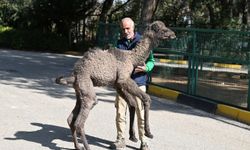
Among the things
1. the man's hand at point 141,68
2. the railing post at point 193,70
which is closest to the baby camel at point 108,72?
the man's hand at point 141,68

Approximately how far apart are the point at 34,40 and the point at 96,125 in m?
21.8

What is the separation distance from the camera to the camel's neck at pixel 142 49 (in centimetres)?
603

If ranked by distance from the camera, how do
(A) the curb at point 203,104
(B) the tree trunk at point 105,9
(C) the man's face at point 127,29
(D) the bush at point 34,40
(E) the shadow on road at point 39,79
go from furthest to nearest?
1. (B) the tree trunk at point 105,9
2. (D) the bush at point 34,40
3. (E) the shadow on road at point 39,79
4. (A) the curb at point 203,104
5. (C) the man's face at point 127,29

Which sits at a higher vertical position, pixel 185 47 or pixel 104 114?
pixel 185 47

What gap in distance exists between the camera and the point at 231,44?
1055 centimetres

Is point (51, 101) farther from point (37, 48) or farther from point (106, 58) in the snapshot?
point (37, 48)

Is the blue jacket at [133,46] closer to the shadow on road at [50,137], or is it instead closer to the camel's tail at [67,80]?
the camel's tail at [67,80]

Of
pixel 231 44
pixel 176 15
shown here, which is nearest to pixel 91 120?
pixel 231 44

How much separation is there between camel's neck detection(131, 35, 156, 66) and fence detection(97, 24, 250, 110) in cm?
450

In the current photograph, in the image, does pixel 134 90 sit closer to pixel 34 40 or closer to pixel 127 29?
pixel 127 29

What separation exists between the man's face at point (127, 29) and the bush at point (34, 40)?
912 inches

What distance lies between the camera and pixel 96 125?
8.24m

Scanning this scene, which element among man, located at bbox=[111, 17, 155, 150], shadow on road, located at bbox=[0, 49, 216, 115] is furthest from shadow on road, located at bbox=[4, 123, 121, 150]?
shadow on road, located at bbox=[0, 49, 216, 115]

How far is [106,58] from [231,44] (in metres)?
5.25
